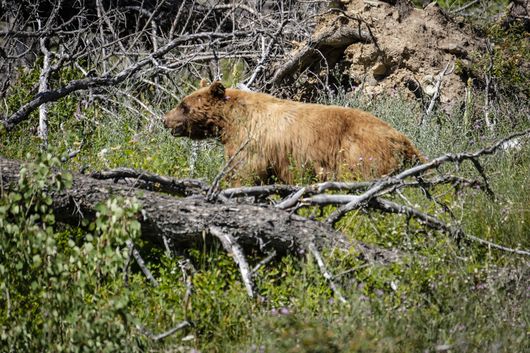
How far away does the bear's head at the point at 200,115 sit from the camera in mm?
Answer: 8922

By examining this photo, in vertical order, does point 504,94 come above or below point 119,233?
below

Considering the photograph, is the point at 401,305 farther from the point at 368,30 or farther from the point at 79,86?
the point at 368,30

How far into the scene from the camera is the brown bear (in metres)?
7.97

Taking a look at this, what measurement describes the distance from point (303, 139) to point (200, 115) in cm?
135

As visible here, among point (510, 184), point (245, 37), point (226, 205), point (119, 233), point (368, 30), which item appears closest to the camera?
point (119, 233)

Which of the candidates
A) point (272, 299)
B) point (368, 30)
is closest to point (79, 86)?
point (272, 299)

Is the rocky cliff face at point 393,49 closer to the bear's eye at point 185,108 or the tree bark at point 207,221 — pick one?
the bear's eye at point 185,108

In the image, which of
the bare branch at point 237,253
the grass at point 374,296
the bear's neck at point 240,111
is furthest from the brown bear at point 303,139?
the bare branch at point 237,253

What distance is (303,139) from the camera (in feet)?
27.1

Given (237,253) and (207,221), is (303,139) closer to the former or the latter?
(207,221)

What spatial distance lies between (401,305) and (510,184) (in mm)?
2592

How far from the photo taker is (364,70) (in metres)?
11.2

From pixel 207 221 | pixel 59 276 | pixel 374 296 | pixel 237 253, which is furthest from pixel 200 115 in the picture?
pixel 59 276

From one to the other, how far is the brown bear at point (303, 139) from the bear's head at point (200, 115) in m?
0.01
